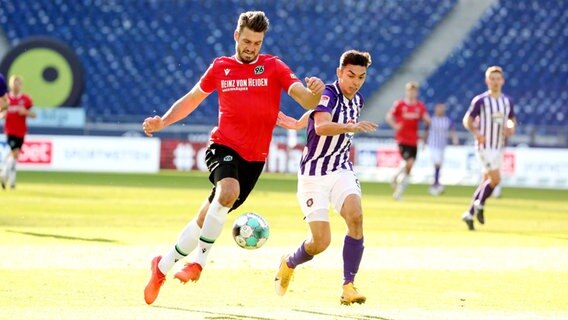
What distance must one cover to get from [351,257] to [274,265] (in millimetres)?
2489

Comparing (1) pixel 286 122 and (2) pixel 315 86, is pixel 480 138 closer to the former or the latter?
(1) pixel 286 122

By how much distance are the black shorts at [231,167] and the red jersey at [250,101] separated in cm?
4

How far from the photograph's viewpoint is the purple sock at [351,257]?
321 inches

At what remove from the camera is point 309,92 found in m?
7.68

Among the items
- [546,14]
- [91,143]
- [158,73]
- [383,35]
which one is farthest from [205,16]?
[546,14]

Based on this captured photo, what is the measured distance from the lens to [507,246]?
1309cm

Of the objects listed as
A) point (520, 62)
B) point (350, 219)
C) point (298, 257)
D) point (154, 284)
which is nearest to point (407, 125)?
point (520, 62)

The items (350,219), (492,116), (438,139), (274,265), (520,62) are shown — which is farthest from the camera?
(520,62)

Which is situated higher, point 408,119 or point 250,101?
point 250,101

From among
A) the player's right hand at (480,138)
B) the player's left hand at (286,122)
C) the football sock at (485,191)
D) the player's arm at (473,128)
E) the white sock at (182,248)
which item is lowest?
the football sock at (485,191)

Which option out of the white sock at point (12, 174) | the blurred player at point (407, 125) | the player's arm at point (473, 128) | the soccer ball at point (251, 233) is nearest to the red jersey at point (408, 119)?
the blurred player at point (407, 125)

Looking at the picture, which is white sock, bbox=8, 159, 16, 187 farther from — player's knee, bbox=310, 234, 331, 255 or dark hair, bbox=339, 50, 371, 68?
dark hair, bbox=339, 50, 371, 68

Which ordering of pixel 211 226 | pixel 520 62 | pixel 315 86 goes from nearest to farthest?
pixel 315 86
pixel 211 226
pixel 520 62

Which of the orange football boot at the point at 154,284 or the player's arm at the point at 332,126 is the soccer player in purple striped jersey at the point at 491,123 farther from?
the orange football boot at the point at 154,284
